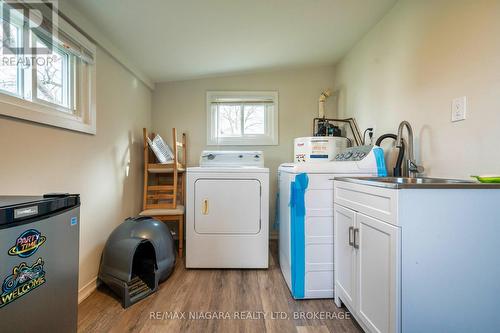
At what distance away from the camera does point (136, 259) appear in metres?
1.86

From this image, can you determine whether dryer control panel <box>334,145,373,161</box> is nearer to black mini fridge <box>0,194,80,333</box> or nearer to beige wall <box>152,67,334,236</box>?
beige wall <box>152,67,334,236</box>

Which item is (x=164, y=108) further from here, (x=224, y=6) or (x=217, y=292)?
(x=217, y=292)

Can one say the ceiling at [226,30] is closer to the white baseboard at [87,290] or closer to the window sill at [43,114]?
the window sill at [43,114]

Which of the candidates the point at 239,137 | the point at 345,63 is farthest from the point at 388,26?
the point at 239,137

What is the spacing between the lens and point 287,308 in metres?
1.56

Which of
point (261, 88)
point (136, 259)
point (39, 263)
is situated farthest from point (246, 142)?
point (39, 263)

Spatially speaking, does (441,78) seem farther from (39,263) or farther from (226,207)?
(39,263)

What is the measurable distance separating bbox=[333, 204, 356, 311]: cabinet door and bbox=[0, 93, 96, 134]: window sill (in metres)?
1.91

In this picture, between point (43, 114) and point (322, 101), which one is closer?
point (43, 114)

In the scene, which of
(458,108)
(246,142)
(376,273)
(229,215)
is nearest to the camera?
(376,273)

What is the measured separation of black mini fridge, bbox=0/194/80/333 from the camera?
0.68 meters

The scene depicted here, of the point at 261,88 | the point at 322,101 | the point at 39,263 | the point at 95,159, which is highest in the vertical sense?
the point at 261,88

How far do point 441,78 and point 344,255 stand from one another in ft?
4.21

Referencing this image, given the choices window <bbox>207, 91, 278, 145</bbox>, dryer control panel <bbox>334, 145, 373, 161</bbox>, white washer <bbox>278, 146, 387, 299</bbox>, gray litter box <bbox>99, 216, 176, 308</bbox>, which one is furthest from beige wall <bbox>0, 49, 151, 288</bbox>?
dryer control panel <bbox>334, 145, 373, 161</bbox>
